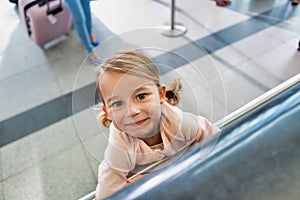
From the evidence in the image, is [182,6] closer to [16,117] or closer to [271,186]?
[16,117]

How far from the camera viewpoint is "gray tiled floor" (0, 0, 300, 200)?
2.43 feet

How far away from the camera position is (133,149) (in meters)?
0.64

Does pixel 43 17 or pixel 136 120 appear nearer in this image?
pixel 136 120

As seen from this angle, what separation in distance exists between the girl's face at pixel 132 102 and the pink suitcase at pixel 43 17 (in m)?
1.62

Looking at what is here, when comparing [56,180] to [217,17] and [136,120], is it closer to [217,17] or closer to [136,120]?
[136,120]

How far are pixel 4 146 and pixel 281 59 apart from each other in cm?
188

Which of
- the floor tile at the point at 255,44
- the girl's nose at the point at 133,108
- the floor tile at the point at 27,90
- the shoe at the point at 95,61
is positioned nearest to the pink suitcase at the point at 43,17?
the floor tile at the point at 27,90

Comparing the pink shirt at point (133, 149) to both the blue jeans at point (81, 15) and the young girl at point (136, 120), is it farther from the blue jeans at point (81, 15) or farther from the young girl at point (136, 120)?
the blue jeans at point (81, 15)

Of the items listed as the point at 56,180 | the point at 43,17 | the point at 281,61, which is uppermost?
the point at 43,17

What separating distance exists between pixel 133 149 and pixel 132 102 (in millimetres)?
131

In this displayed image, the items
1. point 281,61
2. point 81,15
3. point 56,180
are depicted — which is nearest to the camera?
point 56,180

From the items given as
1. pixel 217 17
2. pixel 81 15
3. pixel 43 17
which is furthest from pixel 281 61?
pixel 43 17

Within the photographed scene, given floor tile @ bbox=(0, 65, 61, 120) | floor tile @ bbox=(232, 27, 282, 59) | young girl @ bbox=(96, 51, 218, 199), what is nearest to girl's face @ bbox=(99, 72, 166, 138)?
young girl @ bbox=(96, 51, 218, 199)

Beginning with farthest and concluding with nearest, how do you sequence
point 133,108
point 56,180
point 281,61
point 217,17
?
point 217,17 → point 281,61 → point 56,180 → point 133,108
